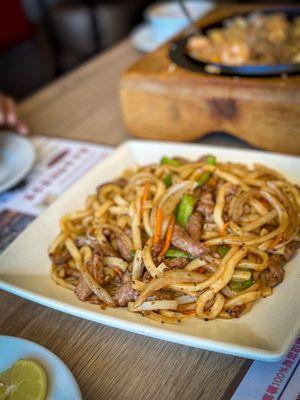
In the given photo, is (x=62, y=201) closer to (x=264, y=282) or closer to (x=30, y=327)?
(x=30, y=327)

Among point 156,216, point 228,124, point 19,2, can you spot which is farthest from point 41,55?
point 156,216

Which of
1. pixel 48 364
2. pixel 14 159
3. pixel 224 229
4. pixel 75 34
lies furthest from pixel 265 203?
pixel 75 34

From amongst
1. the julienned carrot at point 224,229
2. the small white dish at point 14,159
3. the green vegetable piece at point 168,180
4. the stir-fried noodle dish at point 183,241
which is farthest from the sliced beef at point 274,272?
the small white dish at point 14,159

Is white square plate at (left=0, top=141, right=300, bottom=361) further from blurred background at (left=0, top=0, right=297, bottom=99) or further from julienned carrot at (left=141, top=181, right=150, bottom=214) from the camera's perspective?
blurred background at (left=0, top=0, right=297, bottom=99)

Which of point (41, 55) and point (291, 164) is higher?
point (291, 164)

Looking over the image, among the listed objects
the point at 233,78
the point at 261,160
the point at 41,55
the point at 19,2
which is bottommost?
the point at 41,55

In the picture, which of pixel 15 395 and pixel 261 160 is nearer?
pixel 15 395

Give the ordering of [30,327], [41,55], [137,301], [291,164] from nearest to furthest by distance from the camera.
Answer: [137,301] < [30,327] < [291,164] < [41,55]
